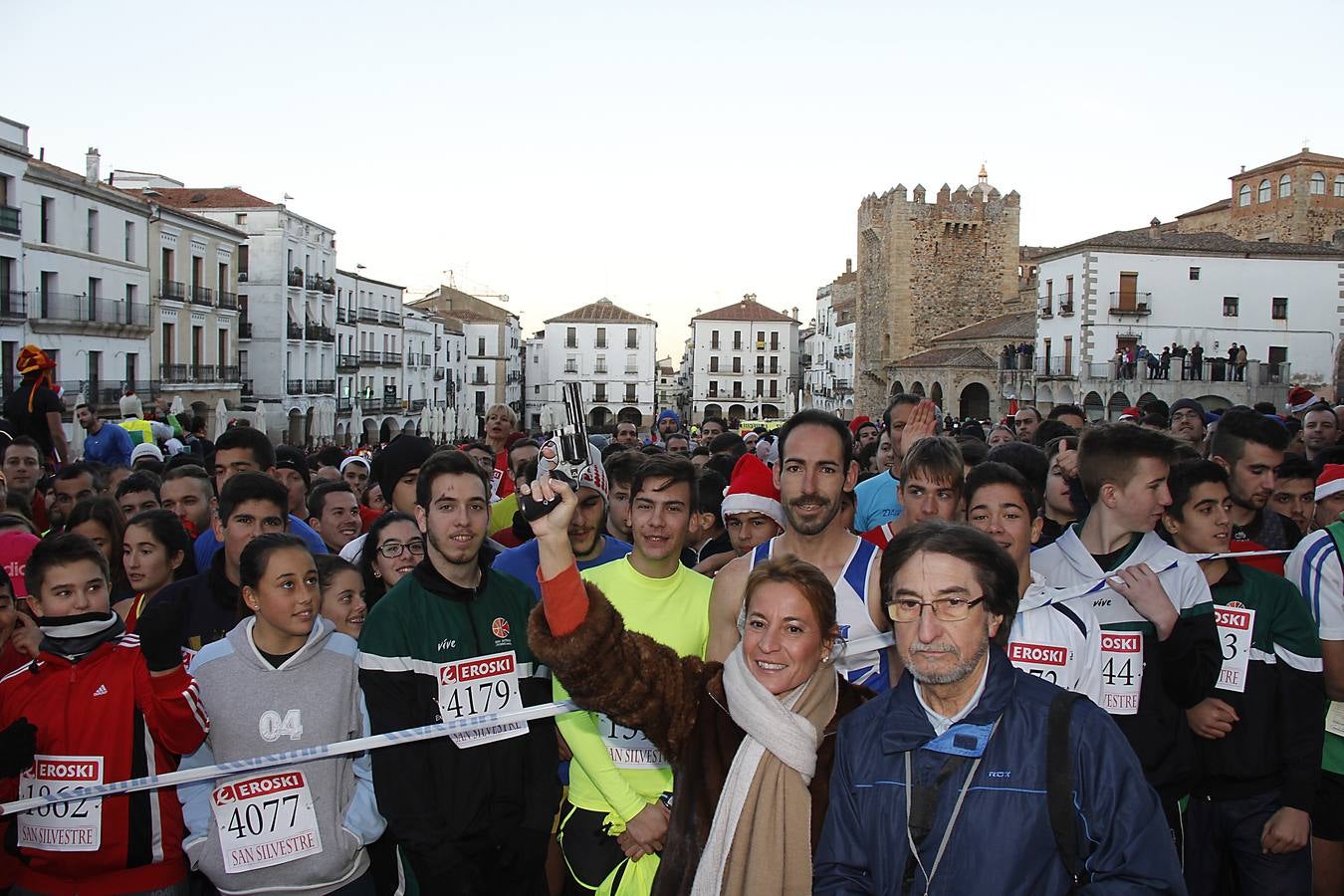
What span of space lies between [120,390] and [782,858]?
35.2 metres

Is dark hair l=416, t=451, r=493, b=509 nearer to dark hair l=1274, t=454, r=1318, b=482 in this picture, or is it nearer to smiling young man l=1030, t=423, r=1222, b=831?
smiling young man l=1030, t=423, r=1222, b=831

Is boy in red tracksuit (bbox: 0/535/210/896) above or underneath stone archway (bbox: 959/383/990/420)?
underneath

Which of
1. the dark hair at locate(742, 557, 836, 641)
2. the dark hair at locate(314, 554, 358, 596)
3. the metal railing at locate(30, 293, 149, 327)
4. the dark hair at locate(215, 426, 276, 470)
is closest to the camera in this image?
the dark hair at locate(742, 557, 836, 641)

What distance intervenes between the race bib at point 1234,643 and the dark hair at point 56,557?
13.6 feet

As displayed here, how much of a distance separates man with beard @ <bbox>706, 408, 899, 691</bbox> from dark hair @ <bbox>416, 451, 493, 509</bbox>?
1.11m

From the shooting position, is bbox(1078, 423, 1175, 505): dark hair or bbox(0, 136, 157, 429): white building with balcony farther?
bbox(0, 136, 157, 429): white building with balcony

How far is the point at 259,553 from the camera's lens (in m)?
3.81

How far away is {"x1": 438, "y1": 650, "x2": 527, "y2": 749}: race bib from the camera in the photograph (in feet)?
12.0

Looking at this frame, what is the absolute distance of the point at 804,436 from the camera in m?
4.00

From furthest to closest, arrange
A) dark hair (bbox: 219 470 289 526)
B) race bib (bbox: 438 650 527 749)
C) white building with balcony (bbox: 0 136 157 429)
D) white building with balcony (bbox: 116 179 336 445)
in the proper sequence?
white building with balcony (bbox: 116 179 336 445) < white building with balcony (bbox: 0 136 157 429) < dark hair (bbox: 219 470 289 526) < race bib (bbox: 438 650 527 749)

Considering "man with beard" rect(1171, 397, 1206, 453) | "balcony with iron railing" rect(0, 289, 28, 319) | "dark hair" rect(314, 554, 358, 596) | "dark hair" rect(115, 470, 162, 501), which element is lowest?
"dark hair" rect(314, 554, 358, 596)

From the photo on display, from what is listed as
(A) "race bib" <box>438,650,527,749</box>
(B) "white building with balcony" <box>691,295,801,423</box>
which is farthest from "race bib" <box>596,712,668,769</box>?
(B) "white building with balcony" <box>691,295,801,423</box>

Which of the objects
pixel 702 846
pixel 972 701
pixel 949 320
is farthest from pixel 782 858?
pixel 949 320

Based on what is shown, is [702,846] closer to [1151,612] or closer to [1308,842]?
[1151,612]
